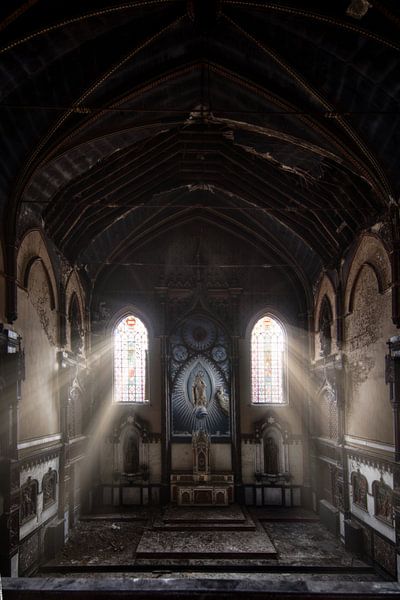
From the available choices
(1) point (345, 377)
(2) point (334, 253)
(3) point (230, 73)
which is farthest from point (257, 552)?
(3) point (230, 73)

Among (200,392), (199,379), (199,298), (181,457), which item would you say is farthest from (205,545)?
(199,298)

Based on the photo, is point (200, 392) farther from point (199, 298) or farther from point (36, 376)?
point (36, 376)

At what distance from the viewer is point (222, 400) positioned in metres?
20.8

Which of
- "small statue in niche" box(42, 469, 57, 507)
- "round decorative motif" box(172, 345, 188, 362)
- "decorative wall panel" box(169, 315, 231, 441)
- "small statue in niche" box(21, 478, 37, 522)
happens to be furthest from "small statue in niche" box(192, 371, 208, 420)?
"small statue in niche" box(21, 478, 37, 522)

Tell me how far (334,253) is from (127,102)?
798cm

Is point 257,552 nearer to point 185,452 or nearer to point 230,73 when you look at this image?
point 185,452

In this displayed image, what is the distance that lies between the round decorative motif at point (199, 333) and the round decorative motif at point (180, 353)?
288 mm

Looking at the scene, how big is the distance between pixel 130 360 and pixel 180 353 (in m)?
1.86

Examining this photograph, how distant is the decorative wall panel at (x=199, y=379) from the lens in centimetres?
2064

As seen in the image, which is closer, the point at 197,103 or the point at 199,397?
the point at 197,103

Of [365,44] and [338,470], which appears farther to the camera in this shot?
[338,470]

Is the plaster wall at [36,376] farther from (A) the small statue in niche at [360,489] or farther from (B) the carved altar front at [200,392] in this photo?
(A) the small statue in niche at [360,489]

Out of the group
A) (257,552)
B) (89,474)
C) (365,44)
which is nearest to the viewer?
(365,44)

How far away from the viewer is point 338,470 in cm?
1659
